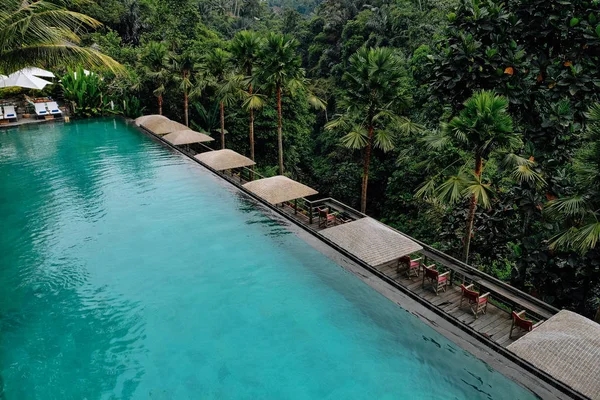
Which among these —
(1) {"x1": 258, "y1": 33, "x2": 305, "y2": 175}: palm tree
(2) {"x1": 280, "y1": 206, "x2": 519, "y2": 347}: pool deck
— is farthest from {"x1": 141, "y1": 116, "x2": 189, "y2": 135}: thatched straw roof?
(2) {"x1": 280, "y1": 206, "x2": 519, "y2": 347}: pool deck

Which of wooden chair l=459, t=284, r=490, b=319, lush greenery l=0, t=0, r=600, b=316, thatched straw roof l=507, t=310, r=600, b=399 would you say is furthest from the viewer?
lush greenery l=0, t=0, r=600, b=316

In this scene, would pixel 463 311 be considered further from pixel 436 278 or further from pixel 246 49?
pixel 246 49

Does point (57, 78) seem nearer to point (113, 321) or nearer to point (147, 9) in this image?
point (147, 9)

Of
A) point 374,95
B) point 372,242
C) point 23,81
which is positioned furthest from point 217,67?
point 372,242

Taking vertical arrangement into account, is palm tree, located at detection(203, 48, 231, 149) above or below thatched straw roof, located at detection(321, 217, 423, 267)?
above

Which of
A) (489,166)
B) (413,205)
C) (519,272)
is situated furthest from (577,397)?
(413,205)

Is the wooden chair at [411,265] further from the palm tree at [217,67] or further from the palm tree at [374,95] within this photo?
the palm tree at [217,67]

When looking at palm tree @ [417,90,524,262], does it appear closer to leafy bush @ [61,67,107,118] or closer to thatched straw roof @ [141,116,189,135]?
thatched straw roof @ [141,116,189,135]
